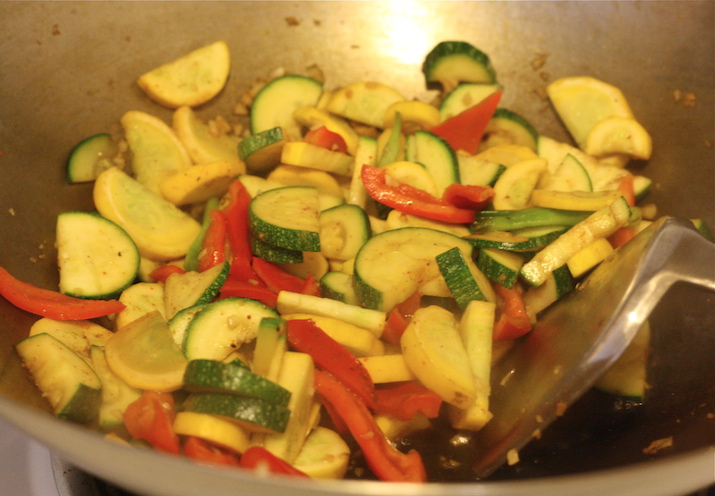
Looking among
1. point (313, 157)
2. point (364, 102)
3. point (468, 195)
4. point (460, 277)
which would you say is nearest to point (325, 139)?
point (313, 157)

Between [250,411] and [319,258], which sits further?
[319,258]

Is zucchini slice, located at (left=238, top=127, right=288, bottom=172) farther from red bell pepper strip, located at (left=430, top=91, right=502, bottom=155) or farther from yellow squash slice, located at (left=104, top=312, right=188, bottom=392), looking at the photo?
yellow squash slice, located at (left=104, top=312, right=188, bottom=392)

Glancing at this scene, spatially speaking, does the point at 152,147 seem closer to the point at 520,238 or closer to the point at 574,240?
the point at 520,238

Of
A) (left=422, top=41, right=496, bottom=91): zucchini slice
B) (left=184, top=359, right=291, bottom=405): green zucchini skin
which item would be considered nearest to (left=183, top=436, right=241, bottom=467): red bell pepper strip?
(left=184, top=359, right=291, bottom=405): green zucchini skin

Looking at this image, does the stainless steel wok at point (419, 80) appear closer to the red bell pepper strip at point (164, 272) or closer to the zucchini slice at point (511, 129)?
the zucchini slice at point (511, 129)

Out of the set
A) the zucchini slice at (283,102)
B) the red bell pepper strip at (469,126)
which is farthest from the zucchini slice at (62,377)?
the red bell pepper strip at (469,126)
